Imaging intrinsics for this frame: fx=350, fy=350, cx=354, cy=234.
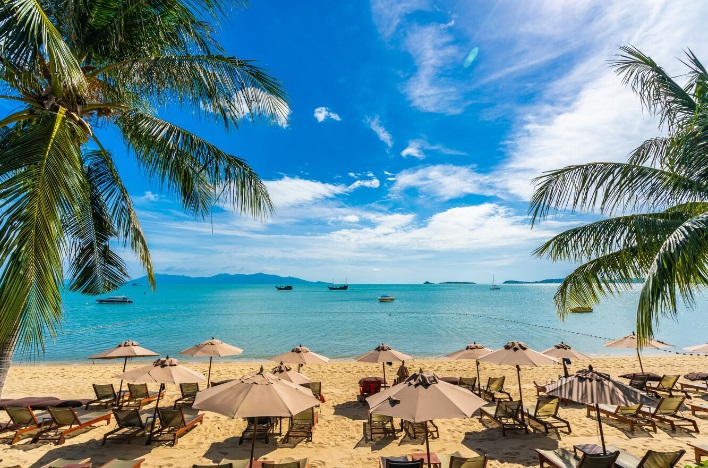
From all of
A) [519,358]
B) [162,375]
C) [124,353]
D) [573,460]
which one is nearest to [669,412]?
[519,358]

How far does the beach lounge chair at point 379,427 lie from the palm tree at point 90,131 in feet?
19.8

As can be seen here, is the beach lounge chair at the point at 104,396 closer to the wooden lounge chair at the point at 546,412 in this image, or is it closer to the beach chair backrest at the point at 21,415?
the beach chair backrest at the point at 21,415

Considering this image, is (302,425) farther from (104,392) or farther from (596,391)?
(104,392)

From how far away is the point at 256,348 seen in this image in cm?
3002

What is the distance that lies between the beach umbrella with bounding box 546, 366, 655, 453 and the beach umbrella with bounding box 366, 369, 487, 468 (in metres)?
1.74

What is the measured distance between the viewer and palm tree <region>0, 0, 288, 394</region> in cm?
333

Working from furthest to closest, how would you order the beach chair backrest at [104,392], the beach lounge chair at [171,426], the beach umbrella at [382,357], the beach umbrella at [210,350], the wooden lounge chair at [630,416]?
the beach umbrella at [210,350], the beach chair backrest at [104,392], the beach umbrella at [382,357], the wooden lounge chair at [630,416], the beach lounge chair at [171,426]

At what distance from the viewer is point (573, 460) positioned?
20.7 feet

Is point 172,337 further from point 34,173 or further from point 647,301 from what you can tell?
point 647,301

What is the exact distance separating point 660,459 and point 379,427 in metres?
5.47

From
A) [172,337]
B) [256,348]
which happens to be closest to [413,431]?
[256,348]

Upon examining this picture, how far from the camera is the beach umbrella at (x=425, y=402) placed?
523 cm

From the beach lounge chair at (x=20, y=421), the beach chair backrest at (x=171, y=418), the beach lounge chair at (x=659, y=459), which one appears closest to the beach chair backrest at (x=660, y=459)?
the beach lounge chair at (x=659, y=459)

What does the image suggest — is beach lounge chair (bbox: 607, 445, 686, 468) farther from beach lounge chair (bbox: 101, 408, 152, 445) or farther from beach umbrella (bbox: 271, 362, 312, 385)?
beach lounge chair (bbox: 101, 408, 152, 445)
